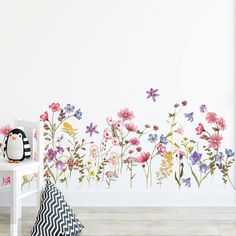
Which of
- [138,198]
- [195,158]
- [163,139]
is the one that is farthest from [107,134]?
[195,158]

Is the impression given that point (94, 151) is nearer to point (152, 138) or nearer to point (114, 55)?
point (152, 138)

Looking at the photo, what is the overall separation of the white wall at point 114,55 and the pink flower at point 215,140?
0.12 m

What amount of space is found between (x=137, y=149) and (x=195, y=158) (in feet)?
1.47

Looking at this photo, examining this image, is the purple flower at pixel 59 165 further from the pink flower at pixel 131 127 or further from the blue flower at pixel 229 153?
the blue flower at pixel 229 153

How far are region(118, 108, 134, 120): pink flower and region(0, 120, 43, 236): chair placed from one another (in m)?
0.65

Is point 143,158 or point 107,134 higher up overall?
point 107,134

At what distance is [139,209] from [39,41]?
4.77ft

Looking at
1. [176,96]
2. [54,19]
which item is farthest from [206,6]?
[54,19]

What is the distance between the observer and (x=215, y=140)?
338cm

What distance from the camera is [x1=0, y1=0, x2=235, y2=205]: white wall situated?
3.31m

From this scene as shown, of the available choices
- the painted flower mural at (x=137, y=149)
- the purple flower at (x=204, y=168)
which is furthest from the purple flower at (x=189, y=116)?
the purple flower at (x=204, y=168)

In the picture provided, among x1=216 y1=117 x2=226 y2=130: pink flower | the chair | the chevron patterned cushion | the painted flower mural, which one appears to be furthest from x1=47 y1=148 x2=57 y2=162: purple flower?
x1=216 y1=117 x2=226 y2=130: pink flower

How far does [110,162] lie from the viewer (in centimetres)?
338

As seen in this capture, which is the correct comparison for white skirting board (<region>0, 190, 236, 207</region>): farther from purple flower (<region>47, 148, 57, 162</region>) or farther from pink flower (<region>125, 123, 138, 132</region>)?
pink flower (<region>125, 123, 138, 132</region>)
